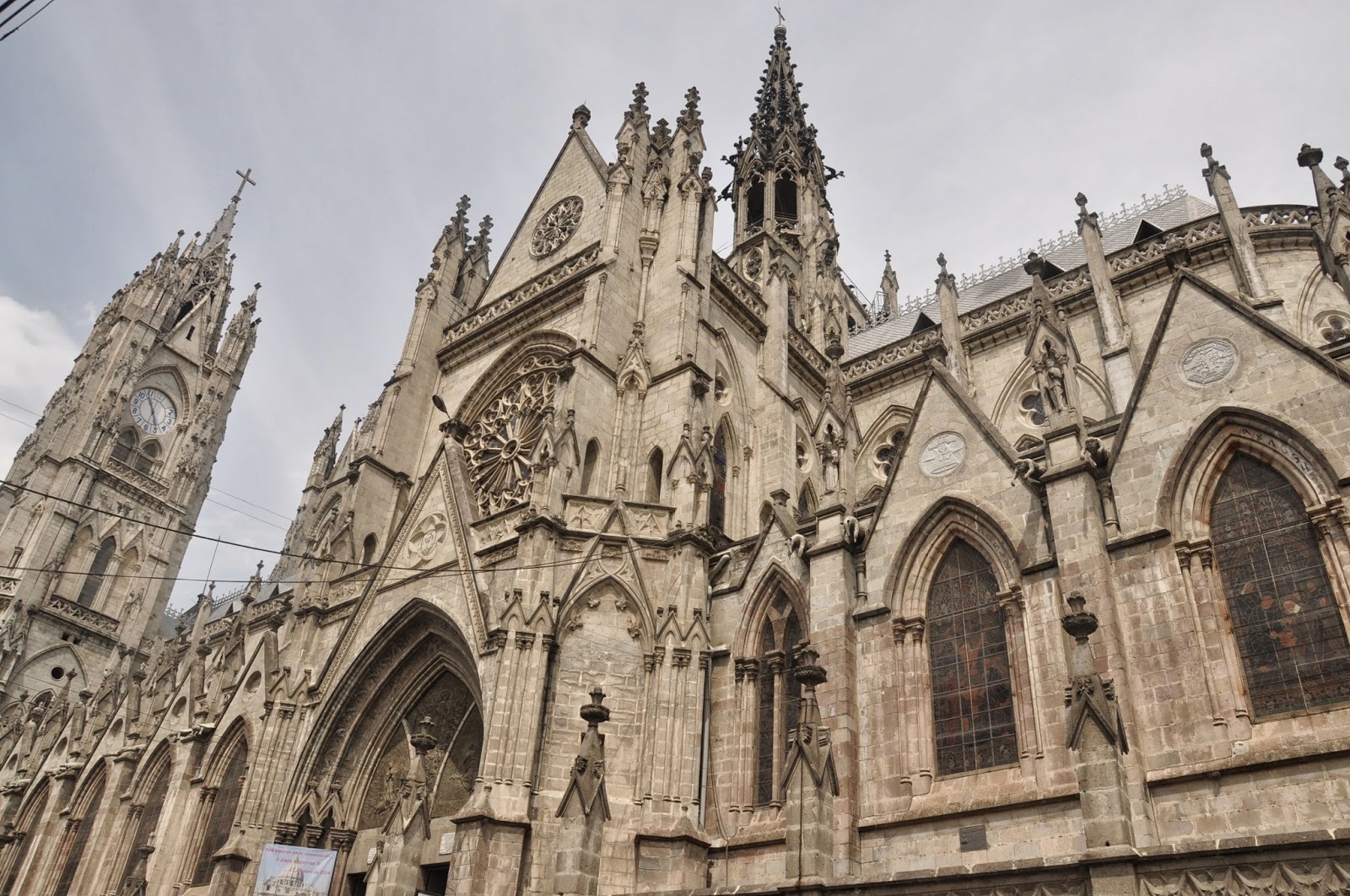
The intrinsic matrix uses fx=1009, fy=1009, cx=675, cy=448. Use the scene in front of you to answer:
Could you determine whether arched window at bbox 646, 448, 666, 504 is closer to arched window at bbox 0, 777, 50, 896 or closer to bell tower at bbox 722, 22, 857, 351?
bell tower at bbox 722, 22, 857, 351

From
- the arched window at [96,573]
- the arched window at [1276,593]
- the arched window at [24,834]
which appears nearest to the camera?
the arched window at [1276,593]

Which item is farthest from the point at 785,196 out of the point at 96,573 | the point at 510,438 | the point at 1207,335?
the point at 96,573

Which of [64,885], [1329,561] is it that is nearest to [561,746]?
[1329,561]

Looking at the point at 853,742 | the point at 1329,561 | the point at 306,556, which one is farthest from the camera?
the point at 306,556

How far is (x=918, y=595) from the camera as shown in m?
13.6

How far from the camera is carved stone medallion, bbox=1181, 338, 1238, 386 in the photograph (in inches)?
481

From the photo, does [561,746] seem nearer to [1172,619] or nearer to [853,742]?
[853,742]

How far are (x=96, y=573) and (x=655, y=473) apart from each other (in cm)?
3072

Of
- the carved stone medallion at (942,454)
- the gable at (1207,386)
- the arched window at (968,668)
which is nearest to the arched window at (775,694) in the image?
the arched window at (968,668)

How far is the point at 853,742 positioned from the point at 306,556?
1224 cm

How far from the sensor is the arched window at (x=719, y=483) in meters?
18.9

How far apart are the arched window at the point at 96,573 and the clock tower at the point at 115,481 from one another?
0.05 meters

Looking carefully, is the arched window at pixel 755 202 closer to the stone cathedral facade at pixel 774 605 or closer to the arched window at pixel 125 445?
the stone cathedral facade at pixel 774 605

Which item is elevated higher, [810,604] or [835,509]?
[835,509]
